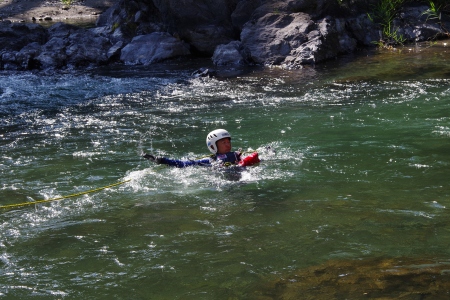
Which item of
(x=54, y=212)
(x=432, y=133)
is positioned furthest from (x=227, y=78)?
(x=54, y=212)

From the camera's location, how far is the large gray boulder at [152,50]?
1784 cm

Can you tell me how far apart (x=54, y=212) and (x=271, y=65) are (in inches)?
404

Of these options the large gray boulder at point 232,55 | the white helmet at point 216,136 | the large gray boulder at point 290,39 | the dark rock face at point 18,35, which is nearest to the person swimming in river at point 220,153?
Answer: the white helmet at point 216,136

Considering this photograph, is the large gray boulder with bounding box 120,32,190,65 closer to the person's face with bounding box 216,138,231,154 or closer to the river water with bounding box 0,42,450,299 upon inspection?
the river water with bounding box 0,42,450,299

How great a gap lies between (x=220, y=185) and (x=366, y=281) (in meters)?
3.32

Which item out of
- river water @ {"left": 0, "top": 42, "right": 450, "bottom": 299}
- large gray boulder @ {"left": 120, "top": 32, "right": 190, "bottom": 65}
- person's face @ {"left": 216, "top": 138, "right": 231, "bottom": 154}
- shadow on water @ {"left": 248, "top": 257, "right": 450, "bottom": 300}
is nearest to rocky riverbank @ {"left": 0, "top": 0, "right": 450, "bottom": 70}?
Answer: large gray boulder @ {"left": 120, "top": 32, "right": 190, "bottom": 65}

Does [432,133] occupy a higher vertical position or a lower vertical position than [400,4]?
lower

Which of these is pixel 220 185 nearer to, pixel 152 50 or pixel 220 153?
pixel 220 153

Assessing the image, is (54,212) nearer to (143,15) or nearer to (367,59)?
(367,59)

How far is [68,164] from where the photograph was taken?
27.8 ft

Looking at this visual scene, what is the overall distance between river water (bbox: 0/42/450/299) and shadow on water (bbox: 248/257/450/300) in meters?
0.10

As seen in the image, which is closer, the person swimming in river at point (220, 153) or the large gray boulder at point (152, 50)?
the person swimming in river at point (220, 153)

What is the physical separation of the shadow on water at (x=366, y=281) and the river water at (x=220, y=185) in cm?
10

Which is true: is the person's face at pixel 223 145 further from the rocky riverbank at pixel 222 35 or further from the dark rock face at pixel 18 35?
the dark rock face at pixel 18 35
